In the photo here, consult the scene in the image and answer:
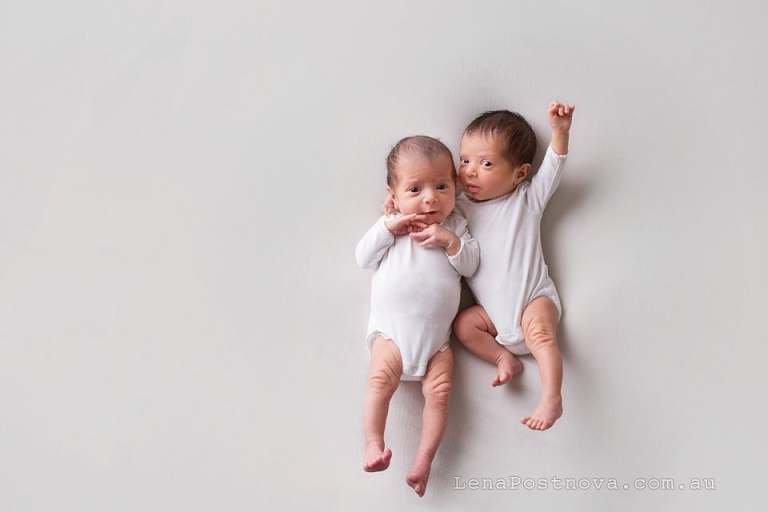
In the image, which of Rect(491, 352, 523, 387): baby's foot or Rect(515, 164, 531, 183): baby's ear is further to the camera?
A: Rect(515, 164, 531, 183): baby's ear

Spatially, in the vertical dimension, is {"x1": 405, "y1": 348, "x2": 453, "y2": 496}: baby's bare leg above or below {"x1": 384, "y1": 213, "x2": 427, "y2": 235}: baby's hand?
below

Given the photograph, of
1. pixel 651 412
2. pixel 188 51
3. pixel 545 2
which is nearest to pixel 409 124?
pixel 545 2

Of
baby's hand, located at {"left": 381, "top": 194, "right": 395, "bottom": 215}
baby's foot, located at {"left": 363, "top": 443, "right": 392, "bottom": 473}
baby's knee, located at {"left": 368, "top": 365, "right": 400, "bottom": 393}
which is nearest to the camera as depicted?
baby's foot, located at {"left": 363, "top": 443, "right": 392, "bottom": 473}

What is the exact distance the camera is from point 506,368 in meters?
1.64

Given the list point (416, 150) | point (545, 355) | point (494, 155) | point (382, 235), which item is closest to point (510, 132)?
point (494, 155)

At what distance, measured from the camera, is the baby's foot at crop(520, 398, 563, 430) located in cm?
153

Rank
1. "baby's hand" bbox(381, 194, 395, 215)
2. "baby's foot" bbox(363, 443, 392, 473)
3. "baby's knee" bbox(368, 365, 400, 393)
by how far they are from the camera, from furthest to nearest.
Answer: "baby's hand" bbox(381, 194, 395, 215) < "baby's knee" bbox(368, 365, 400, 393) < "baby's foot" bbox(363, 443, 392, 473)

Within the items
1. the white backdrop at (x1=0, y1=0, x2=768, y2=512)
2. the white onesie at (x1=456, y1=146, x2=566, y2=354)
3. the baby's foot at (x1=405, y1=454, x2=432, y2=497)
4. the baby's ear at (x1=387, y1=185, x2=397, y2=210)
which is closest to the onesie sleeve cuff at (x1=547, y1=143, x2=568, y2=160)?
the white onesie at (x1=456, y1=146, x2=566, y2=354)

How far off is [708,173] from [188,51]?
1.29 m

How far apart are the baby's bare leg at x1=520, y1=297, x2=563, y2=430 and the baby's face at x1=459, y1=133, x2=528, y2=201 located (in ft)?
0.86

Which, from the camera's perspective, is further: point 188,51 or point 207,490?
point 188,51

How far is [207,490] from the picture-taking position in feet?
5.37

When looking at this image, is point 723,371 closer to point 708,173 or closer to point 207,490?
point 708,173

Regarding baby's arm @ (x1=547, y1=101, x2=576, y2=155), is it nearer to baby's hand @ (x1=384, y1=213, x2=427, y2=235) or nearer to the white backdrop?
the white backdrop
